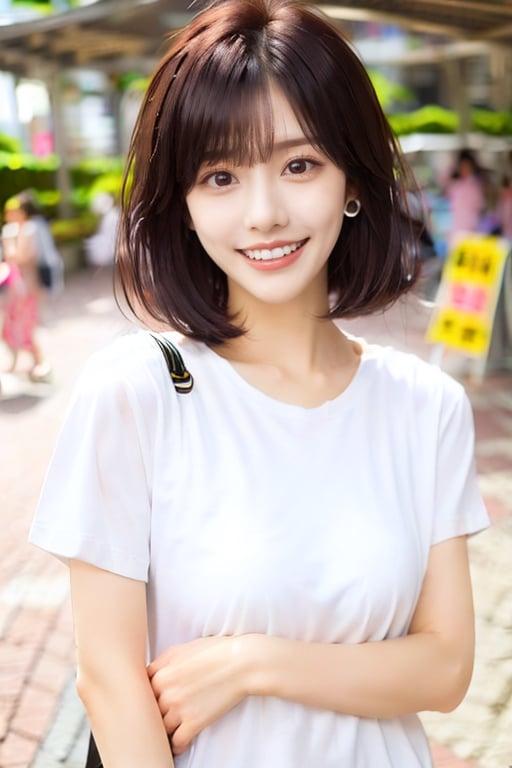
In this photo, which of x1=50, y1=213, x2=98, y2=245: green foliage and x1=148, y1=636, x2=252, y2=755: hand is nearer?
x1=148, y1=636, x2=252, y2=755: hand

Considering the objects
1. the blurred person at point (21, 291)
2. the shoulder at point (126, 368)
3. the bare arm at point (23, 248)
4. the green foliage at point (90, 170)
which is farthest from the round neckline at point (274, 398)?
the green foliage at point (90, 170)

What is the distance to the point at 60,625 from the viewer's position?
375 cm

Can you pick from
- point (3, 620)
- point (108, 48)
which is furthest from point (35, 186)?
point (3, 620)

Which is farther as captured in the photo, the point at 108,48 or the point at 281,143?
the point at 108,48

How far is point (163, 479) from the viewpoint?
1.27 metres

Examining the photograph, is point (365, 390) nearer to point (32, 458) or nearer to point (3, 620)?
point (3, 620)

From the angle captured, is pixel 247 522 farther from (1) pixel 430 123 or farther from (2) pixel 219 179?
(1) pixel 430 123

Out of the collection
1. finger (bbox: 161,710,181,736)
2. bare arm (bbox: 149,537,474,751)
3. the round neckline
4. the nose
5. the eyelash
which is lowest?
finger (bbox: 161,710,181,736)

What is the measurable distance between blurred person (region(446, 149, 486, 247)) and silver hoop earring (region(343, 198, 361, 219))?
8.59 meters

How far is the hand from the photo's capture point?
121 centimetres

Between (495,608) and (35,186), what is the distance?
643 inches

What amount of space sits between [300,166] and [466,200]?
352 inches

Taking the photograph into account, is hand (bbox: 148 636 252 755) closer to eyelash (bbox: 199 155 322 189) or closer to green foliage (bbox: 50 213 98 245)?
eyelash (bbox: 199 155 322 189)

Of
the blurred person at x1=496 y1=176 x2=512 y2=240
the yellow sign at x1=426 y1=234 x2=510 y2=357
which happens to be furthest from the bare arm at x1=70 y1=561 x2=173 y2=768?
the blurred person at x1=496 y1=176 x2=512 y2=240
